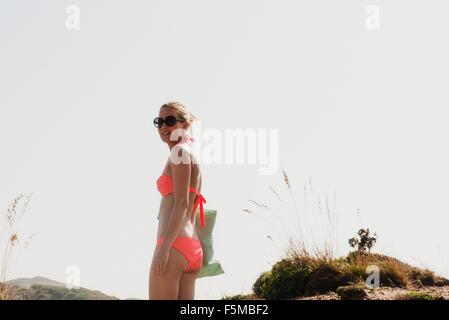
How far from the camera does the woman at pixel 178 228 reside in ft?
13.5

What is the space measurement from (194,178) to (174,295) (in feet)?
2.90

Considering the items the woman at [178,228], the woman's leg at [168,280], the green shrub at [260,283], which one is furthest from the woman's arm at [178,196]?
the green shrub at [260,283]

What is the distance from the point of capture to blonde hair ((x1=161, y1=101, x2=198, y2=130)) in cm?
457

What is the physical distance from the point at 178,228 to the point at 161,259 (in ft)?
0.83

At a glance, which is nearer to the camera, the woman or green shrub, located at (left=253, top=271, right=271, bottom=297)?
the woman

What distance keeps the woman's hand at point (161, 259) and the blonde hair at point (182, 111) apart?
3.54ft

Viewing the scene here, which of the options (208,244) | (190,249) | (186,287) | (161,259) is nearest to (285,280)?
(208,244)

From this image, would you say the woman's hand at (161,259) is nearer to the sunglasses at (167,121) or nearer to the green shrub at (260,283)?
the sunglasses at (167,121)

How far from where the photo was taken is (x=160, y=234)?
421 cm

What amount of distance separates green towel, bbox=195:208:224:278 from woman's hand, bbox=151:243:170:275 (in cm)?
61

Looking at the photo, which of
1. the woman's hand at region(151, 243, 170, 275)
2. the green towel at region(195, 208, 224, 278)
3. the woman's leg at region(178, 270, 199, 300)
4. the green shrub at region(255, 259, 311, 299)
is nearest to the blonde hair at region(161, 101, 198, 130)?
the green towel at region(195, 208, 224, 278)

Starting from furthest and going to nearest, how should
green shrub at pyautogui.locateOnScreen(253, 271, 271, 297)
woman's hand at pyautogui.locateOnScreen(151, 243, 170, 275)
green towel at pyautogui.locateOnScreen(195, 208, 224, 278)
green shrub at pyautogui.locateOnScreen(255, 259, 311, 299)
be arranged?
green shrub at pyautogui.locateOnScreen(253, 271, 271, 297) → green shrub at pyautogui.locateOnScreen(255, 259, 311, 299) → green towel at pyautogui.locateOnScreen(195, 208, 224, 278) → woman's hand at pyautogui.locateOnScreen(151, 243, 170, 275)

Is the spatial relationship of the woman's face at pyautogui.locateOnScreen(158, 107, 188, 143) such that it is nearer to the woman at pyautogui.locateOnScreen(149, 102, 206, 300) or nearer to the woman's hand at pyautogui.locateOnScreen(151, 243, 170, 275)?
the woman at pyautogui.locateOnScreen(149, 102, 206, 300)
